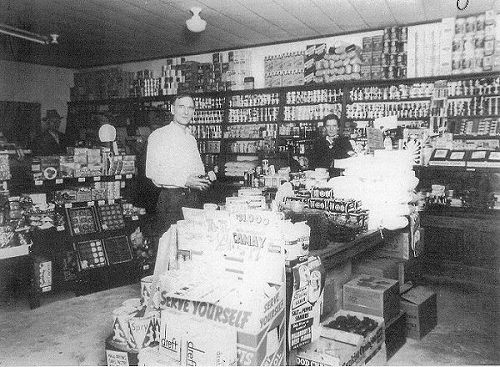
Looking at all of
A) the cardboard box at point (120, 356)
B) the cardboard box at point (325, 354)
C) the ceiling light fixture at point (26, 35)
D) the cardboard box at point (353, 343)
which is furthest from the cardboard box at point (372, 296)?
the ceiling light fixture at point (26, 35)

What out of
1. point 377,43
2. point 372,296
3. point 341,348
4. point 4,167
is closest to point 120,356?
point 341,348

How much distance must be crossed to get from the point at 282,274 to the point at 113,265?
3.10 m

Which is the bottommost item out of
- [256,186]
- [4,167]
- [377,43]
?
[256,186]

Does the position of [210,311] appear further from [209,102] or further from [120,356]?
[209,102]

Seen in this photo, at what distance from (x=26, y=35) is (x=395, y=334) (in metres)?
6.38

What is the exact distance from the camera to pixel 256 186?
4352 mm

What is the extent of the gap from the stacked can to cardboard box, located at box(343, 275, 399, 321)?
11.5 ft

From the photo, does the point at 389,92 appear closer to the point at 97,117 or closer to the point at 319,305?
the point at 319,305

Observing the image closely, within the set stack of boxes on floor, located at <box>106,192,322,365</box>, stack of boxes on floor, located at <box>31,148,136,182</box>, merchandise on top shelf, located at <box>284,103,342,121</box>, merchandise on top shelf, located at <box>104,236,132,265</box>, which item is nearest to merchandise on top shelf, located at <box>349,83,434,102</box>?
merchandise on top shelf, located at <box>284,103,342,121</box>

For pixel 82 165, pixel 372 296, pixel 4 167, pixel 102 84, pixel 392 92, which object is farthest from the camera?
pixel 102 84

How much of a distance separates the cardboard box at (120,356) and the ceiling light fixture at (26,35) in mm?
5052

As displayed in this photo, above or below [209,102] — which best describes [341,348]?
below

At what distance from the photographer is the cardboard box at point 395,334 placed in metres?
2.95

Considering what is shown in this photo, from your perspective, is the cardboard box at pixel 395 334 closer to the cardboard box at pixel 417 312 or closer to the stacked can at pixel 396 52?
the cardboard box at pixel 417 312
